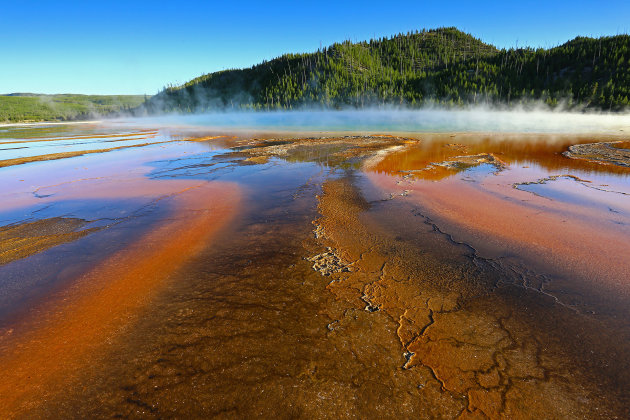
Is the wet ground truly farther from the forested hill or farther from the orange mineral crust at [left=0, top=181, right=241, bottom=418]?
the forested hill

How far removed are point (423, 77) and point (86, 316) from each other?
4188 inches

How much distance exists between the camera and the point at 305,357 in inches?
141

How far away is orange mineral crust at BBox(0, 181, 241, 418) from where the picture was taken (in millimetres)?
3379

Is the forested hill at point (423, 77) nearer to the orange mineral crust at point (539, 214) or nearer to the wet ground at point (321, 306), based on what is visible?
the orange mineral crust at point (539, 214)

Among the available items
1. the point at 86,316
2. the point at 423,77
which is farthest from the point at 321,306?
the point at 423,77

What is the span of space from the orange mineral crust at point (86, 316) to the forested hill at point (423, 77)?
269 feet

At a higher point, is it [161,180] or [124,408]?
[161,180]

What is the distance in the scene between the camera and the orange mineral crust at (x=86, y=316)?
338 centimetres

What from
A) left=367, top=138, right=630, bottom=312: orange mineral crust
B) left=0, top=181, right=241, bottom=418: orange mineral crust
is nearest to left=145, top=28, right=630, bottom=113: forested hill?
left=367, top=138, right=630, bottom=312: orange mineral crust

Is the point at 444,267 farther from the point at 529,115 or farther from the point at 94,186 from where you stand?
the point at 529,115

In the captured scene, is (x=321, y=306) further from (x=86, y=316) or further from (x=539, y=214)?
(x=539, y=214)

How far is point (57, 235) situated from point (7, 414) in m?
5.92

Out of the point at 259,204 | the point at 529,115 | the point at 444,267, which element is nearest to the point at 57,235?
the point at 259,204

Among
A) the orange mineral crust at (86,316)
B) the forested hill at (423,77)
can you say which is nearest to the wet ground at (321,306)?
the orange mineral crust at (86,316)
